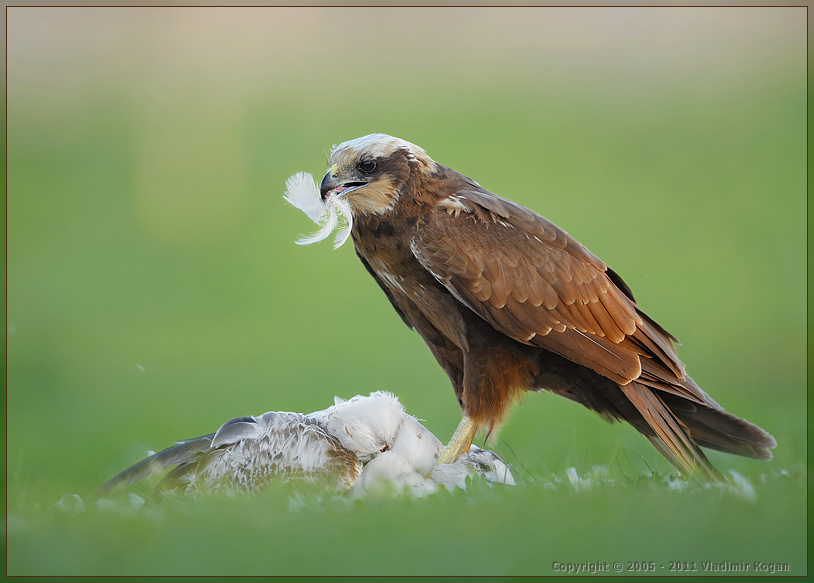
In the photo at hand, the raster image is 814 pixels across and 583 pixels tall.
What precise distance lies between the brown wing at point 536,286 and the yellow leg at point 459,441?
0.55 m

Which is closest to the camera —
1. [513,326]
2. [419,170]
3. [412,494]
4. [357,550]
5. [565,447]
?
[357,550]

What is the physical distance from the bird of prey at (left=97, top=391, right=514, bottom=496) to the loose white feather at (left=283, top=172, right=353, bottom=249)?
953 millimetres

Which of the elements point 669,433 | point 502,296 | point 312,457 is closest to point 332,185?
point 502,296

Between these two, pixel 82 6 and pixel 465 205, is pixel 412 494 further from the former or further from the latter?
pixel 82 6

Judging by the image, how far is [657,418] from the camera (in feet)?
12.7

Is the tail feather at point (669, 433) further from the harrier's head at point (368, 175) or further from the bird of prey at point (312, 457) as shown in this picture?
the harrier's head at point (368, 175)

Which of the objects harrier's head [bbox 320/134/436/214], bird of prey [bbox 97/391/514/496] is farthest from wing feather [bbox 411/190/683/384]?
bird of prey [bbox 97/391/514/496]

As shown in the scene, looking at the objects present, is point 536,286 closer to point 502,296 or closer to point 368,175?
point 502,296

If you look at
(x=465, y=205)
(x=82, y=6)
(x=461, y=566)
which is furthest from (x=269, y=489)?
(x=82, y=6)

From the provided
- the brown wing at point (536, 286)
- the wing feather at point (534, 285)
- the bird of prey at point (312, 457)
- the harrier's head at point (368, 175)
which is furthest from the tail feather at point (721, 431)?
the harrier's head at point (368, 175)

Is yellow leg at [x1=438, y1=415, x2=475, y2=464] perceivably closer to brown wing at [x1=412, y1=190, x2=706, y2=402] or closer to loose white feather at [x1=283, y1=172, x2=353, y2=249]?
brown wing at [x1=412, y1=190, x2=706, y2=402]

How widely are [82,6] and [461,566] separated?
9.96 feet

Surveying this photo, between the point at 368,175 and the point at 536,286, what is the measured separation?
1.01m

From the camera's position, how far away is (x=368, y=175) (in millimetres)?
3957
